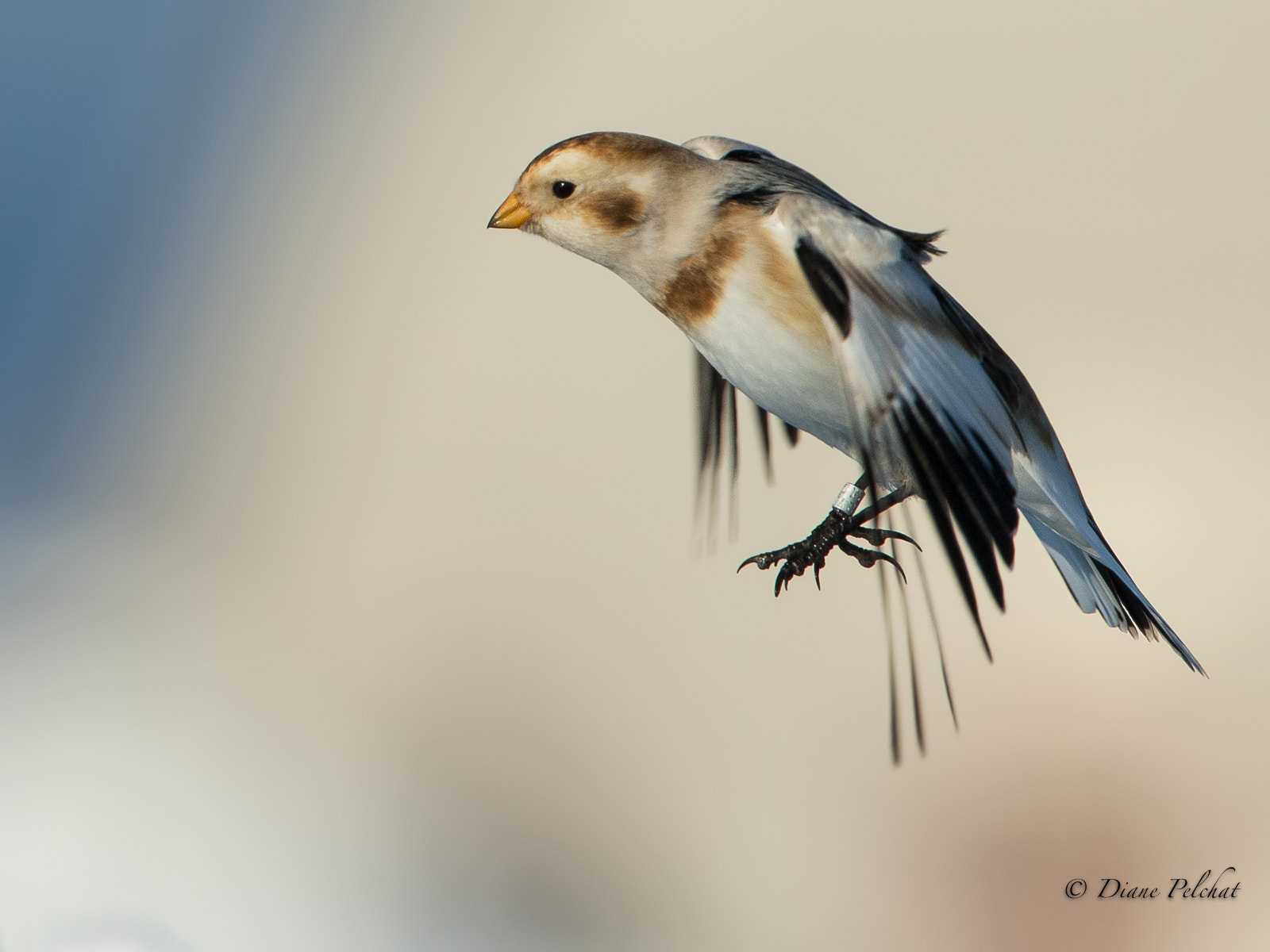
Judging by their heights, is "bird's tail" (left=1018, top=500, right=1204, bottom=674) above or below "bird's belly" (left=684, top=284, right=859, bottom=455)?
below

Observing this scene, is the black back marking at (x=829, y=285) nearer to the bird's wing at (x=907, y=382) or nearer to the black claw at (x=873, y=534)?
the bird's wing at (x=907, y=382)

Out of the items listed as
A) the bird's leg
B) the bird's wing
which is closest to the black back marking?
the bird's wing

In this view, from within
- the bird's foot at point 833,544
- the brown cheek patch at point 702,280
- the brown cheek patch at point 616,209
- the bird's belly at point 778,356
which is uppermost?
the brown cheek patch at point 616,209

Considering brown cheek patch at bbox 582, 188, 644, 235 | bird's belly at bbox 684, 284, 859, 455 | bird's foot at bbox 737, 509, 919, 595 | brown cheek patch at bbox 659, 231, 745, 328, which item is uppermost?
brown cheek patch at bbox 582, 188, 644, 235

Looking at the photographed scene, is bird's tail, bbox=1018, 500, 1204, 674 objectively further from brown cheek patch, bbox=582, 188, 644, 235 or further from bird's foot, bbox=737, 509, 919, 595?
brown cheek patch, bbox=582, 188, 644, 235

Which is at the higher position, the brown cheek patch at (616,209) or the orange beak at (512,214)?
the brown cheek patch at (616,209)

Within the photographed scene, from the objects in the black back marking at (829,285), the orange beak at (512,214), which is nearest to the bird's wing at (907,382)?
the black back marking at (829,285)
